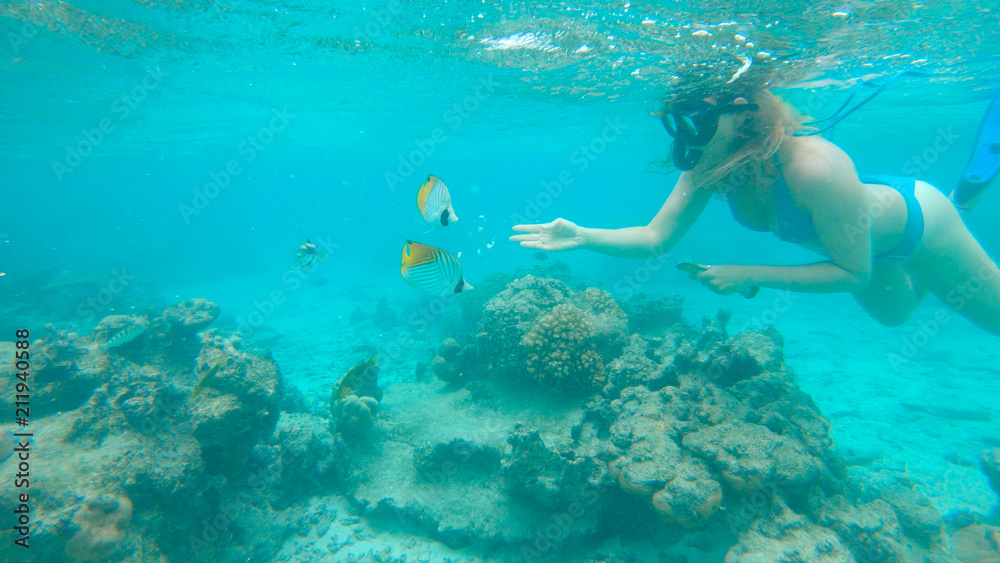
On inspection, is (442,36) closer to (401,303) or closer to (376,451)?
(376,451)

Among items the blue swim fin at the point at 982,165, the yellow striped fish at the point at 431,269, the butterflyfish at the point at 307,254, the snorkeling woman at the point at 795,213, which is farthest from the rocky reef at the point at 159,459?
the blue swim fin at the point at 982,165

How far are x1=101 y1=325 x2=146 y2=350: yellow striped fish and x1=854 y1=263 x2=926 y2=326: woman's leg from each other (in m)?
10.4

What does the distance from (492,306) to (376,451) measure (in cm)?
302

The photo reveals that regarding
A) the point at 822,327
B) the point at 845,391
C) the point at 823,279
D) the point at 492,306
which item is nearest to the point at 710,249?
the point at 822,327

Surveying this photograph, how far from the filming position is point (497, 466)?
5.35m

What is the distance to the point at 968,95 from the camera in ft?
56.3

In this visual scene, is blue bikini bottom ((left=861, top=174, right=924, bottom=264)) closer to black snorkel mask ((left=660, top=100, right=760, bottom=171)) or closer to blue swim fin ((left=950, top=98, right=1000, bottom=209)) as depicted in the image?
blue swim fin ((left=950, top=98, right=1000, bottom=209))

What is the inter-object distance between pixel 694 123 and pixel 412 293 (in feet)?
71.8

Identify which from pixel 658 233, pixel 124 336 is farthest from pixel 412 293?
pixel 658 233

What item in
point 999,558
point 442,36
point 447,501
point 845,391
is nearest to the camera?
point 999,558

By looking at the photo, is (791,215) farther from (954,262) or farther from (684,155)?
(954,262)

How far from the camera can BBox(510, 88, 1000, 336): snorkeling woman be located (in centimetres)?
285

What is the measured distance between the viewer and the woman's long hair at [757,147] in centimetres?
301

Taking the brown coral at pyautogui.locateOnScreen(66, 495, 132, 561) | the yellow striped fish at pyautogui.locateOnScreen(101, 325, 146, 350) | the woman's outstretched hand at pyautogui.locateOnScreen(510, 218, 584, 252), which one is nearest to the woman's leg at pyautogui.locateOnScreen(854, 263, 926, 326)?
the woman's outstretched hand at pyautogui.locateOnScreen(510, 218, 584, 252)
